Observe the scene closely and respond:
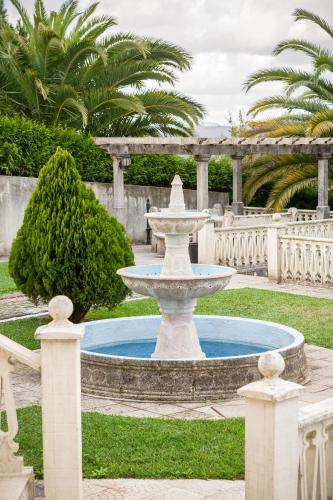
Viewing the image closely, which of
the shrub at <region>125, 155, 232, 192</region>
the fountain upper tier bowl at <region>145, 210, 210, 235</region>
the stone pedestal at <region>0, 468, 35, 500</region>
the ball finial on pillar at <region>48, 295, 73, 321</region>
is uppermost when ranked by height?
the shrub at <region>125, 155, 232, 192</region>

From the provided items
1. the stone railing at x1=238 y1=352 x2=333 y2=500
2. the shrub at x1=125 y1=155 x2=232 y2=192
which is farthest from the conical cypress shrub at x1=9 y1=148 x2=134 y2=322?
the shrub at x1=125 y1=155 x2=232 y2=192

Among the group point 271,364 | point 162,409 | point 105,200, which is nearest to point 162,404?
point 162,409

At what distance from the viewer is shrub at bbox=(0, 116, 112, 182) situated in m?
23.7

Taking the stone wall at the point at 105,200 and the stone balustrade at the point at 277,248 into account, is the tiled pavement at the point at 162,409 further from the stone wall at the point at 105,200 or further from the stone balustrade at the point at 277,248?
the stone wall at the point at 105,200

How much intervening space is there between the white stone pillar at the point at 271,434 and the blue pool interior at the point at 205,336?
560 centimetres

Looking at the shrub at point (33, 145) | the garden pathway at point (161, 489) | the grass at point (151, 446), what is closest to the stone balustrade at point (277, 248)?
the shrub at point (33, 145)

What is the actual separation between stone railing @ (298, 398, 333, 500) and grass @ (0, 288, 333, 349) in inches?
241

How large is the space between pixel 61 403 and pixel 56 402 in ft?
0.10

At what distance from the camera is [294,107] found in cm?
2722

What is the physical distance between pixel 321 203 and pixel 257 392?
20059mm

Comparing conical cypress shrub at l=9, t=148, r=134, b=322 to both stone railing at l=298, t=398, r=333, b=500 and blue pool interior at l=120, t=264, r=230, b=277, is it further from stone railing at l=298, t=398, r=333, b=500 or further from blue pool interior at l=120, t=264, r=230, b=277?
stone railing at l=298, t=398, r=333, b=500

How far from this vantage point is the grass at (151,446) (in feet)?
21.9

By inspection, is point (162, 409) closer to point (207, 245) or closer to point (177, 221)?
point (177, 221)

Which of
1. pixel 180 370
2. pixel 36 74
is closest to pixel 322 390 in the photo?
pixel 180 370
